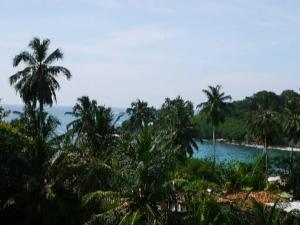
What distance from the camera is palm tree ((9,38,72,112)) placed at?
49.6m

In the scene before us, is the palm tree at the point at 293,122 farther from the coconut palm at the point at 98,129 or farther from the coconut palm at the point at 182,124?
the coconut palm at the point at 98,129

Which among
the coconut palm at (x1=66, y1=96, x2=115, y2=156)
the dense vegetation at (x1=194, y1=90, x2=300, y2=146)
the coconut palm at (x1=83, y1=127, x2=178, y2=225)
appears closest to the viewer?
the coconut palm at (x1=83, y1=127, x2=178, y2=225)

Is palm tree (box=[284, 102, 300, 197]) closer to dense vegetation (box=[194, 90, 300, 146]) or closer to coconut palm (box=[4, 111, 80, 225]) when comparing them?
dense vegetation (box=[194, 90, 300, 146])

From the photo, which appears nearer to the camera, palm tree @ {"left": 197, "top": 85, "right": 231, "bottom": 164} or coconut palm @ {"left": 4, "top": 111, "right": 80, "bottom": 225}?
coconut palm @ {"left": 4, "top": 111, "right": 80, "bottom": 225}

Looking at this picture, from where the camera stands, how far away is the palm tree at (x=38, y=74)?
49.6m

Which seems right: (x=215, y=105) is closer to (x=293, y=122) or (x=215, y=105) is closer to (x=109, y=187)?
(x=293, y=122)

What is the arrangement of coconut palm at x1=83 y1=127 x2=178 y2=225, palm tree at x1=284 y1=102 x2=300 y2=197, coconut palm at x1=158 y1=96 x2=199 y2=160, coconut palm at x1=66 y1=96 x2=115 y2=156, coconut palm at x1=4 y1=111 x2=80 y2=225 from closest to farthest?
coconut palm at x1=83 y1=127 x2=178 y2=225
coconut palm at x1=4 y1=111 x2=80 y2=225
coconut palm at x1=66 y1=96 x2=115 y2=156
coconut palm at x1=158 y1=96 x2=199 y2=160
palm tree at x1=284 y1=102 x2=300 y2=197

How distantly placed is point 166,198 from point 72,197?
520 centimetres

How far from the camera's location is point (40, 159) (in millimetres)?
27953

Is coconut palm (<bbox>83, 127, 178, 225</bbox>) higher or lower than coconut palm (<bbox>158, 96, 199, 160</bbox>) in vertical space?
lower

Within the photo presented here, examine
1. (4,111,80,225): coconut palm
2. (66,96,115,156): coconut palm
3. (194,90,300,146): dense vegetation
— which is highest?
(194,90,300,146): dense vegetation

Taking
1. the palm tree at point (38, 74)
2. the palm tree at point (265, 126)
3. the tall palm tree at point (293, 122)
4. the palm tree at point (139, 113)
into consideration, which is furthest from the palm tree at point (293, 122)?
the palm tree at point (38, 74)

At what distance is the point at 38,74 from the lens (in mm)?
49688

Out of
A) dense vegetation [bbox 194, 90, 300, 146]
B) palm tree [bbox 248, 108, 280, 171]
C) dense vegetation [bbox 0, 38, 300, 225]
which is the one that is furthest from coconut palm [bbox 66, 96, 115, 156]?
dense vegetation [bbox 194, 90, 300, 146]
